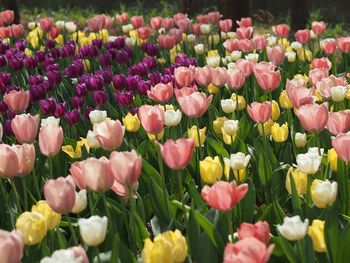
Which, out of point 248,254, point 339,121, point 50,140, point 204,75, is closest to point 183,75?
point 204,75

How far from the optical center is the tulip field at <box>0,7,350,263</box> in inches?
80.2

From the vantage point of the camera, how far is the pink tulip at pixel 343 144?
8.11ft

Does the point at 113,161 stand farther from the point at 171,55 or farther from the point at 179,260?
the point at 171,55

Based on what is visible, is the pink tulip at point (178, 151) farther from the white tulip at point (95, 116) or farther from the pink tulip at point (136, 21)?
the pink tulip at point (136, 21)

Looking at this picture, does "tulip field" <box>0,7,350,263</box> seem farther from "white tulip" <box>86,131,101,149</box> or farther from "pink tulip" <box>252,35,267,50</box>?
"pink tulip" <box>252,35,267,50</box>

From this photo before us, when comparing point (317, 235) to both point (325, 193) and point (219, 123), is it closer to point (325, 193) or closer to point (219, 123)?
point (325, 193)

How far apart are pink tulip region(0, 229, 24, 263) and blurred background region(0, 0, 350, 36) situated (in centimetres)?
790

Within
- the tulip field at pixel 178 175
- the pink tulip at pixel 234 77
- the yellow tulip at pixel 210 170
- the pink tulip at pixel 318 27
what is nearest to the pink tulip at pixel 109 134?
the tulip field at pixel 178 175

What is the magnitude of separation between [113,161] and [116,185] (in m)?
0.25

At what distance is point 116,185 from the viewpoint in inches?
94.3

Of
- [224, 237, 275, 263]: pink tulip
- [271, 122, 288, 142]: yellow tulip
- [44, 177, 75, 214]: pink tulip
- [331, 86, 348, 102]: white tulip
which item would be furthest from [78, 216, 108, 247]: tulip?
[331, 86, 348, 102]: white tulip

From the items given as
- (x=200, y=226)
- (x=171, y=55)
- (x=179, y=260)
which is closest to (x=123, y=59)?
(x=171, y=55)

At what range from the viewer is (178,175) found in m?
2.50

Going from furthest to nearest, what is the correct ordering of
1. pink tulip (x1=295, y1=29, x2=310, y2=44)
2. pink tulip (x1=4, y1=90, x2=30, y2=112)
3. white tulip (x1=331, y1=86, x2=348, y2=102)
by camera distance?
pink tulip (x1=295, y1=29, x2=310, y2=44)
pink tulip (x1=4, y1=90, x2=30, y2=112)
white tulip (x1=331, y1=86, x2=348, y2=102)
